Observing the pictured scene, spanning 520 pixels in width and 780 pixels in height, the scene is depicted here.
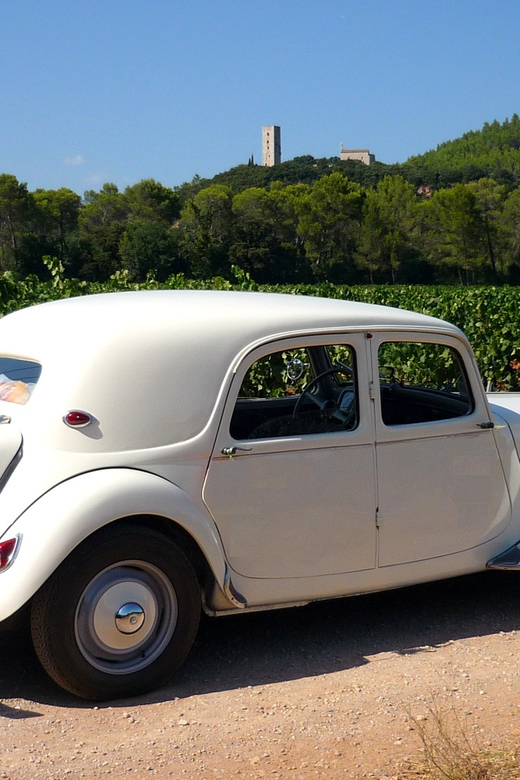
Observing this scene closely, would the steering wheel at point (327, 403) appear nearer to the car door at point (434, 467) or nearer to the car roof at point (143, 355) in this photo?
the car door at point (434, 467)

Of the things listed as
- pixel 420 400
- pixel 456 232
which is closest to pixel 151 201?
pixel 456 232

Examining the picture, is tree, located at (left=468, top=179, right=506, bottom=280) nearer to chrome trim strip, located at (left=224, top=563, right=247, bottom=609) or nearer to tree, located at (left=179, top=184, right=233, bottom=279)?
tree, located at (left=179, top=184, right=233, bottom=279)

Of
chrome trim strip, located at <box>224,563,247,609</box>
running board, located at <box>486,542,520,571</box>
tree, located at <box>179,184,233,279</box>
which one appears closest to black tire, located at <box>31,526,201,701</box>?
chrome trim strip, located at <box>224,563,247,609</box>

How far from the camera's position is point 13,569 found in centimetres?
369

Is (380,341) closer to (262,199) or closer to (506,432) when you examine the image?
(506,432)

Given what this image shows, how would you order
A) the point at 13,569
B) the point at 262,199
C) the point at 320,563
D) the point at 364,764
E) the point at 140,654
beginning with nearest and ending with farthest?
the point at 364,764, the point at 13,569, the point at 140,654, the point at 320,563, the point at 262,199

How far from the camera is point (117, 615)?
3889 millimetres

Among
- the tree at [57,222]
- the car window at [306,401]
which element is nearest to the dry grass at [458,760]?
the car window at [306,401]

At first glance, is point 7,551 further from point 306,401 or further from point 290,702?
point 306,401

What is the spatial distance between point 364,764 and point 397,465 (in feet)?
5.37

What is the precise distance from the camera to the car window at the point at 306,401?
4.46 metres

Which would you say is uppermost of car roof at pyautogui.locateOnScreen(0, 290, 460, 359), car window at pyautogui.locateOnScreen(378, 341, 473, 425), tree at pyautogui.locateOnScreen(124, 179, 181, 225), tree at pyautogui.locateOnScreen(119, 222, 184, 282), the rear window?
car roof at pyautogui.locateOnScreen(0, 290, 460, 359)

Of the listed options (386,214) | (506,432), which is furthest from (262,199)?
(506,432)

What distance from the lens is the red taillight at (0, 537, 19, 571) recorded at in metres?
3.71
